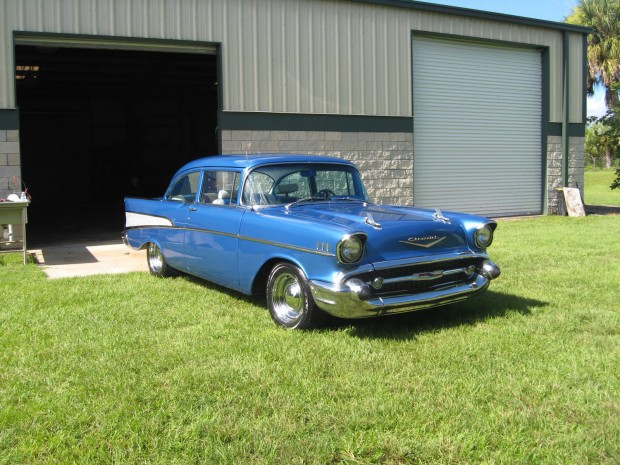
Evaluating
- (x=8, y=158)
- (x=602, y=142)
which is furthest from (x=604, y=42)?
(x=8, y=158)

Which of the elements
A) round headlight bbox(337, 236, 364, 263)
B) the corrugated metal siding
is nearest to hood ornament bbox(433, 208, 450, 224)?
round headlight bbox(337, 236, 364, 263)

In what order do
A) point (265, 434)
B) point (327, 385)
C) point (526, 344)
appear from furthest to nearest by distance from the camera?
point (526, 344) → point (327, 385) → point (265, 434)

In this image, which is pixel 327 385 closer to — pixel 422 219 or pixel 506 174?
pixel 422 219

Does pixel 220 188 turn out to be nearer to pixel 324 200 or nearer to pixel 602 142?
pixel 324 200

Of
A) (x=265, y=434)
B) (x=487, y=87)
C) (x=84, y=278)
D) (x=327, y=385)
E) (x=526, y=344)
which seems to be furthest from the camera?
(x=487, y=87)

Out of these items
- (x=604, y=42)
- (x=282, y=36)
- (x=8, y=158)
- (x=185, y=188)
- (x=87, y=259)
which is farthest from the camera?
(x=604, y=42)

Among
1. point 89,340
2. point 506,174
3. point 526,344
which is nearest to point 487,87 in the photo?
point 506,174

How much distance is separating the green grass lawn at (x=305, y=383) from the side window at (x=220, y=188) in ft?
3.13

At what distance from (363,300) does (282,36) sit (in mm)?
8225

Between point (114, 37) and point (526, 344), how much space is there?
852 centimetres

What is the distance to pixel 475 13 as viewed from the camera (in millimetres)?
13641

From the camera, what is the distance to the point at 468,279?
5.02m

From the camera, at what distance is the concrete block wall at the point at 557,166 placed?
49.9ft

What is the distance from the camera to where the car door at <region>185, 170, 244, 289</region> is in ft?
17.9
